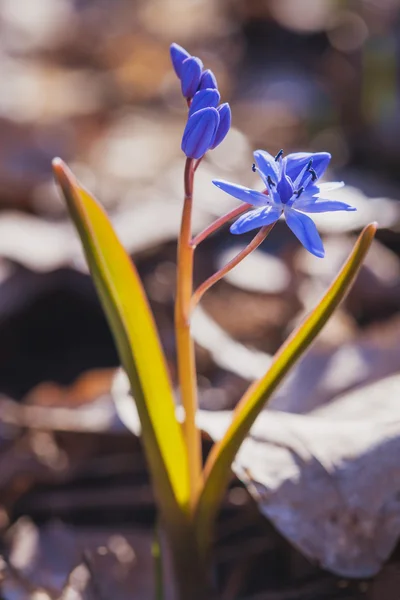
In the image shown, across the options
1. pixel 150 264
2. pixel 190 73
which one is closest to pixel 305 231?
pixel 190 73

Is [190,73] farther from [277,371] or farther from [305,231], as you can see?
[277,371]

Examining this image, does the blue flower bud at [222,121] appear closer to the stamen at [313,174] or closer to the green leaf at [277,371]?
the stamen at [313,174]

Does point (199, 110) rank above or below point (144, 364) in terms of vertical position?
above

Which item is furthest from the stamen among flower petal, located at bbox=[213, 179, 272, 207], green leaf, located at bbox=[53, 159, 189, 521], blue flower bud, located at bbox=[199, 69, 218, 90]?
green leaf, located at bbox=[53, 159, 189, 521]

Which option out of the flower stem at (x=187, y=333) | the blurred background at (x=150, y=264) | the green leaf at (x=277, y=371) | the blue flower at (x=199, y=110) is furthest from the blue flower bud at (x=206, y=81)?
the blurred background at (x=150, y=264)

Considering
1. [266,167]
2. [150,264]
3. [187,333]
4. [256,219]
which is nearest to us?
Result: [256,219]

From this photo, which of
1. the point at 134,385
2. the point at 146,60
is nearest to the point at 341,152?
the point at 146,60

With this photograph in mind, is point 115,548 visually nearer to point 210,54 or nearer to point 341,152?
point 341,152
